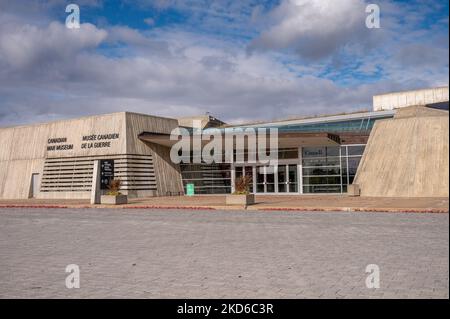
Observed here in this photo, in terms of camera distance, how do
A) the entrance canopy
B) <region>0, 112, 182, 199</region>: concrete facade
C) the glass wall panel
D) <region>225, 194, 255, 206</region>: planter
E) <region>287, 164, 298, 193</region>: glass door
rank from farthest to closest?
the glass wall panel
<region>287, 164, 298, 193</region>: glass door
<region>0, 112, 182, 199</region>: concrete facade
the entrance canopy
<region>225, 194, 255, 206</region>: planter

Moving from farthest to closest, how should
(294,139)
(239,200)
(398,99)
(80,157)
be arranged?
(398,99) → (80,157) → (294,139) → (239,200)

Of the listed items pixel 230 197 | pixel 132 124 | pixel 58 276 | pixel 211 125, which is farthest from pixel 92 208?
pixel 211 125

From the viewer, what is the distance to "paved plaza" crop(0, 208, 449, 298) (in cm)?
565

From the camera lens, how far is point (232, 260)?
782 centimetres

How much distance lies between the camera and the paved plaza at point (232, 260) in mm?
5648

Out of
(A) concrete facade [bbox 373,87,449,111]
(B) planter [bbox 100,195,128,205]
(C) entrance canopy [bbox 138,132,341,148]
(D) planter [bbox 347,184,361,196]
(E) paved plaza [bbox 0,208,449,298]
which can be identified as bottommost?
(E) paved plaza [bbox 0,208,449,298]

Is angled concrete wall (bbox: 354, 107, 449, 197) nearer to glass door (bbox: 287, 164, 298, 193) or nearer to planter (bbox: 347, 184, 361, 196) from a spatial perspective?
planter (bbox: 347, 184, 361, 196)

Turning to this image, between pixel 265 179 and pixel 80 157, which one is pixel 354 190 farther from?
pixel 80 157

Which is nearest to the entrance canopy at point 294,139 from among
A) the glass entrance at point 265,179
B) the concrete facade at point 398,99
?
the glass entrance at point 265,179

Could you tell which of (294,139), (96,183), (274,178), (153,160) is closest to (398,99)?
(274,178)

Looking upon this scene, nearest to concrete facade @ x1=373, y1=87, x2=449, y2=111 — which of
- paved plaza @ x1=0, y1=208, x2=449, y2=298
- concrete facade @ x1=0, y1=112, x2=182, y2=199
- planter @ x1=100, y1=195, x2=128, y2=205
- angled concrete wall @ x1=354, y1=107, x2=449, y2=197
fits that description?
angled concrete wall @ x1=354, y1=107, x2=449, y2=197

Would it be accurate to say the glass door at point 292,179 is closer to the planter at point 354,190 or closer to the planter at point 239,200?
the planter at point 354,190

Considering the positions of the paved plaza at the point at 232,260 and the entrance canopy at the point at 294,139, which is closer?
the paved plaza at the point at 232,260

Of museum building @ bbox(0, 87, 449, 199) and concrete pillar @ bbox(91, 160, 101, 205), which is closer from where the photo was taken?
concrete pillar @ bbox(91, 160, 101, 205)
